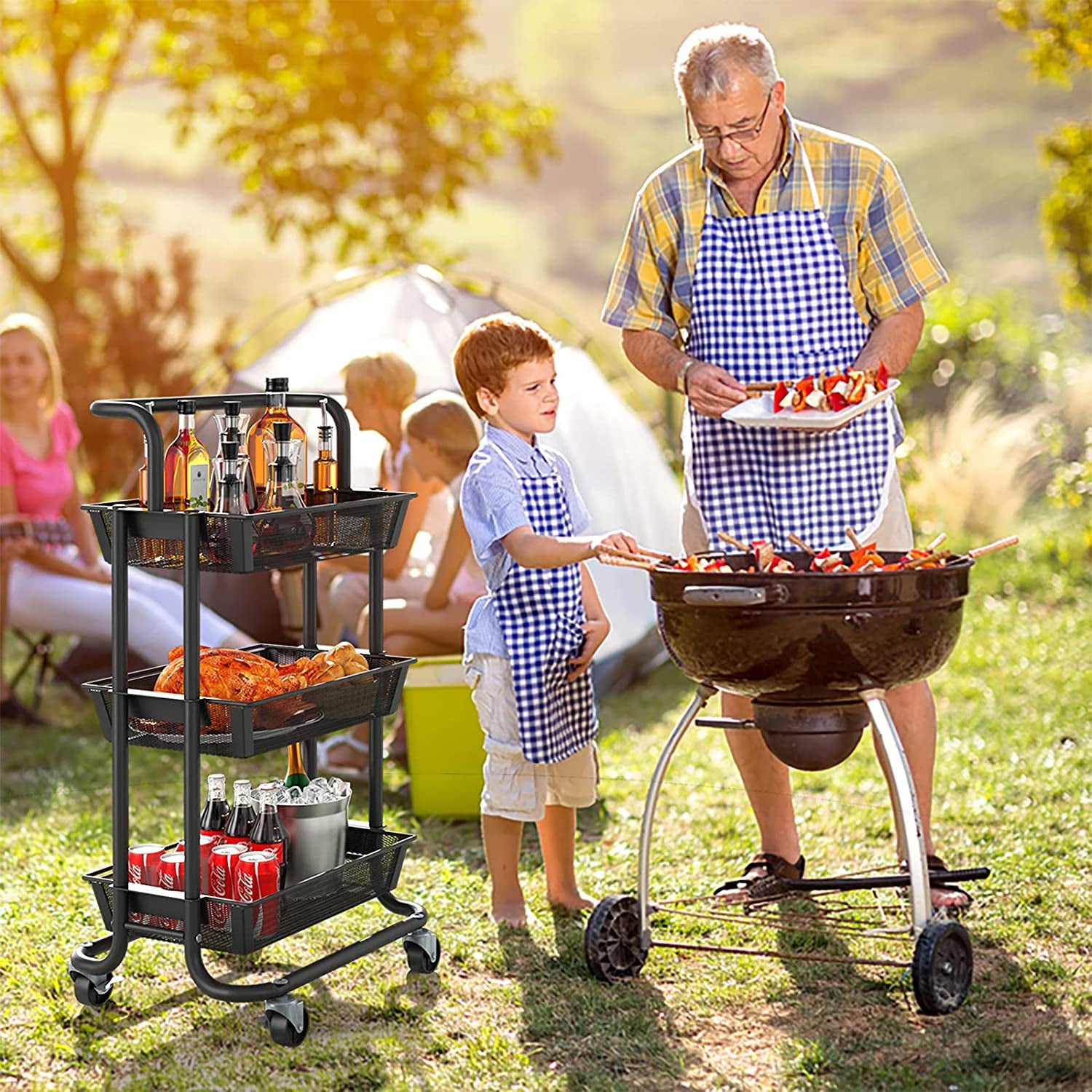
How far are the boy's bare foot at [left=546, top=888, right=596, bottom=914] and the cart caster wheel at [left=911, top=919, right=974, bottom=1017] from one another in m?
0.85

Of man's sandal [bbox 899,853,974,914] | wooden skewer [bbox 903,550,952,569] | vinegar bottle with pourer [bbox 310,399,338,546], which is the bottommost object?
man's sandal [bbox 899,853,974,914]

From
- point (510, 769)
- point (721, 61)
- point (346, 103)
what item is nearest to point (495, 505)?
point (510, 769)

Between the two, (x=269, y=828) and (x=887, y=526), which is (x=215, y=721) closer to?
(x=269, y=828)

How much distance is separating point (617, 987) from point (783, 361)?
4.39 feet

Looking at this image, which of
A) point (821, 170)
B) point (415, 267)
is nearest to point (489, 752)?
point (821, 170)

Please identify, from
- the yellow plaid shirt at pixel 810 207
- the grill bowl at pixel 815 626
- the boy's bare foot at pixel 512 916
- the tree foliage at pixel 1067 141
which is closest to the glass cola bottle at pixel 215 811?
the boy's bare foot at pixel 512 916

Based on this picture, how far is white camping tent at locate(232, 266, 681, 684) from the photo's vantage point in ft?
19.0

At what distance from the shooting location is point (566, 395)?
5934 millimetres

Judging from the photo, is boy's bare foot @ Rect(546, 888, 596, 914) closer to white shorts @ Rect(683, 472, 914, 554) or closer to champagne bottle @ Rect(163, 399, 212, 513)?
white shorts @ Rect(683, 472, 914, 554)

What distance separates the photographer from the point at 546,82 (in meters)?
28.4

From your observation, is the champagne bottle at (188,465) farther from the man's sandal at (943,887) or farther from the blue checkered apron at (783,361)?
the man's sandal at (943,887)

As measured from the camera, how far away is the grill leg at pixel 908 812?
9.36 ft

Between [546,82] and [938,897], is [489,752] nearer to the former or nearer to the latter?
[938,897]

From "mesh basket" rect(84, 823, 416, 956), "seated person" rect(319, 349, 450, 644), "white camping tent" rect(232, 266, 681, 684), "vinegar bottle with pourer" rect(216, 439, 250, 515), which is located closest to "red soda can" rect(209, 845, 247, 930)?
"mesh basket" rect(84, 823, 416, 956)
